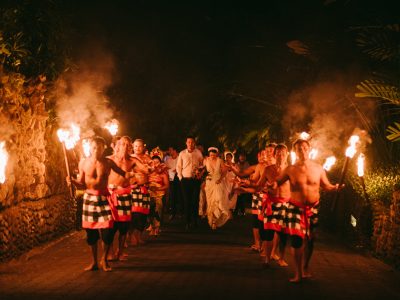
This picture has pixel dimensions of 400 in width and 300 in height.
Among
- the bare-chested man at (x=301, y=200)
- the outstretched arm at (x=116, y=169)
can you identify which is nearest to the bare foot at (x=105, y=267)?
the outstretched arm at (x=116, y=169)

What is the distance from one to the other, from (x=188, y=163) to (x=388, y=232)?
23.3ft

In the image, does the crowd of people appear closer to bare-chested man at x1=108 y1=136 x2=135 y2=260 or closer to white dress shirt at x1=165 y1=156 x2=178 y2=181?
bare-chested man at x1=108 y1=136 x2=135 y2=260

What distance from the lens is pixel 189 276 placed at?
32.4 feet

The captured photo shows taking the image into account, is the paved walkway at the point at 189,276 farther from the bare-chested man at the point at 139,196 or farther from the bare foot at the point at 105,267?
the bare-chested man at the point at 139,196

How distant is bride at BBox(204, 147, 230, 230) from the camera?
1781 cm

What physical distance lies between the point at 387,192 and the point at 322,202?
273 inches

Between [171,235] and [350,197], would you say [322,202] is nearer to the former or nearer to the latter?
[350,197]

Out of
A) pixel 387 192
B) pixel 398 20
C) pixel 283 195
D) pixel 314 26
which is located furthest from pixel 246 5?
pixel 283 195

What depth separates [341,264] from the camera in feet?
38.5

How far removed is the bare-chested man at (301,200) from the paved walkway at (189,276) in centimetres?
52

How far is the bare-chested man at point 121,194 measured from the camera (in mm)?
11242

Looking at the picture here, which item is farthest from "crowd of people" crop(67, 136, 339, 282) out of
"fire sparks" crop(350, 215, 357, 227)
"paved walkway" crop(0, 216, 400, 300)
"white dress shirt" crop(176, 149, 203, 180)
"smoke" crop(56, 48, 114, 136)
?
"smoke" crop(56, 48, 114, 136)

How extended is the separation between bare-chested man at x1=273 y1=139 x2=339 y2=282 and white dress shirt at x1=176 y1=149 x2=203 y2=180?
8.06 m

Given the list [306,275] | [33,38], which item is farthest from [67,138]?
[306,275]
